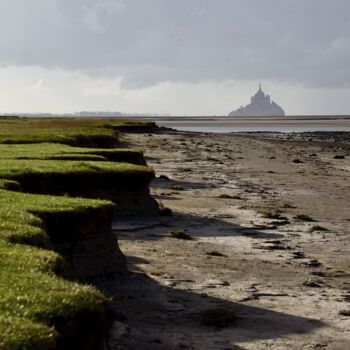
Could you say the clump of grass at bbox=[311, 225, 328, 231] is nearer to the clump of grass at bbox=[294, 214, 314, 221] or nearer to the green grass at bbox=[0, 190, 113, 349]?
the clump of grass at bbox=[294, 214, 314, 221]

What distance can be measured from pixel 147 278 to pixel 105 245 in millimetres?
1200

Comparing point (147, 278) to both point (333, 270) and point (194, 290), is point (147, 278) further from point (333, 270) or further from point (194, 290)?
point (333, 270)

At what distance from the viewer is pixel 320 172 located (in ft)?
149

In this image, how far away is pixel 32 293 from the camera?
7641mm

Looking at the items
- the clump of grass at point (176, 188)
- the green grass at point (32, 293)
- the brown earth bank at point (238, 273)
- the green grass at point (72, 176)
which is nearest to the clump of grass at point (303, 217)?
the brown earth bank at point (238, 273)

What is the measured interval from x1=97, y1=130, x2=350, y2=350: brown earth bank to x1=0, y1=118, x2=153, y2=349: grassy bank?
162 cm

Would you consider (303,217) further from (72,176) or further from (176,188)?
(176,188)

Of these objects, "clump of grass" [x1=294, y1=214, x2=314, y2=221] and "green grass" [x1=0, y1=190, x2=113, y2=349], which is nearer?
"green grass" [x1=0, y1=190, x2=113, y2=349]

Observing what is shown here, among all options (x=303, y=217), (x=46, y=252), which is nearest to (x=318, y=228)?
(x=303, y=217)

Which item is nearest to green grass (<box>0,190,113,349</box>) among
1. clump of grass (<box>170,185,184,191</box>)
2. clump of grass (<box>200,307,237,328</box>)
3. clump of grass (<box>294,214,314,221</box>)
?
clump of grass (<box>200,307,237,328</box>)

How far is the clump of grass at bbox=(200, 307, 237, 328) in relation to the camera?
1148 centimetres

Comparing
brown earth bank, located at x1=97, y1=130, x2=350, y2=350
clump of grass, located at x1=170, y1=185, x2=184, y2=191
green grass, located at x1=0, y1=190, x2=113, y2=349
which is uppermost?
green grass, located at x1=0, y1=190, x2=113, y2=349

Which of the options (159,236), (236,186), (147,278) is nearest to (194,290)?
(147,278)

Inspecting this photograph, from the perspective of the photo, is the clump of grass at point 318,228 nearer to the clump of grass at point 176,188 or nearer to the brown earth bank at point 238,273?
the brown earth bank at point 238,273
